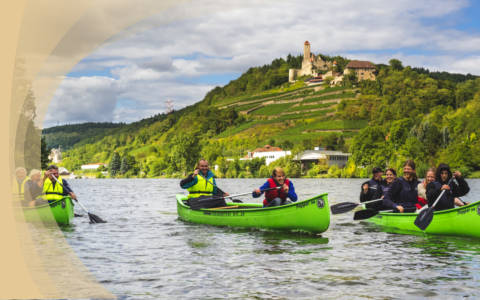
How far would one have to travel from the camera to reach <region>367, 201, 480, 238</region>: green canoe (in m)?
12.5

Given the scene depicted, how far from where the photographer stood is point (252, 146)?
432ft

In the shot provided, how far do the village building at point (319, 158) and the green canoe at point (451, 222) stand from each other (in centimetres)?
8180

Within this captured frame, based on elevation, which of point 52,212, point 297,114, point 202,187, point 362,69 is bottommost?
A: point 52,212

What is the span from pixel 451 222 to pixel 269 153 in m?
98.0

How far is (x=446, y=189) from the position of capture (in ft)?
42.7

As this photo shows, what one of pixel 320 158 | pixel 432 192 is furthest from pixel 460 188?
A: pixel 320 158

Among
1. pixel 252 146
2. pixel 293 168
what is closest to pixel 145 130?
pixel 252 146

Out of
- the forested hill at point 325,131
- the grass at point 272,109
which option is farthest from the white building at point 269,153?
the grass at point 272,109

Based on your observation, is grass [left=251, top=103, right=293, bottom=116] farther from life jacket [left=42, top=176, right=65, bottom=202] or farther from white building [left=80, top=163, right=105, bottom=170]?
life jacket [left=42, top=176, right=65, bottom=202]

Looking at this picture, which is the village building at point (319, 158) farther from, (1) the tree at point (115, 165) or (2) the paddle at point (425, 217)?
(2) the paddle at point (425, 217)

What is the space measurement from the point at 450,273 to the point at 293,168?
83.3 meters

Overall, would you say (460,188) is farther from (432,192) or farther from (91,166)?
(91,166)

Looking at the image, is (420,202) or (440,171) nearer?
(440,171)

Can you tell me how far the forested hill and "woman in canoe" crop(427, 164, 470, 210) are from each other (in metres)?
58.0
